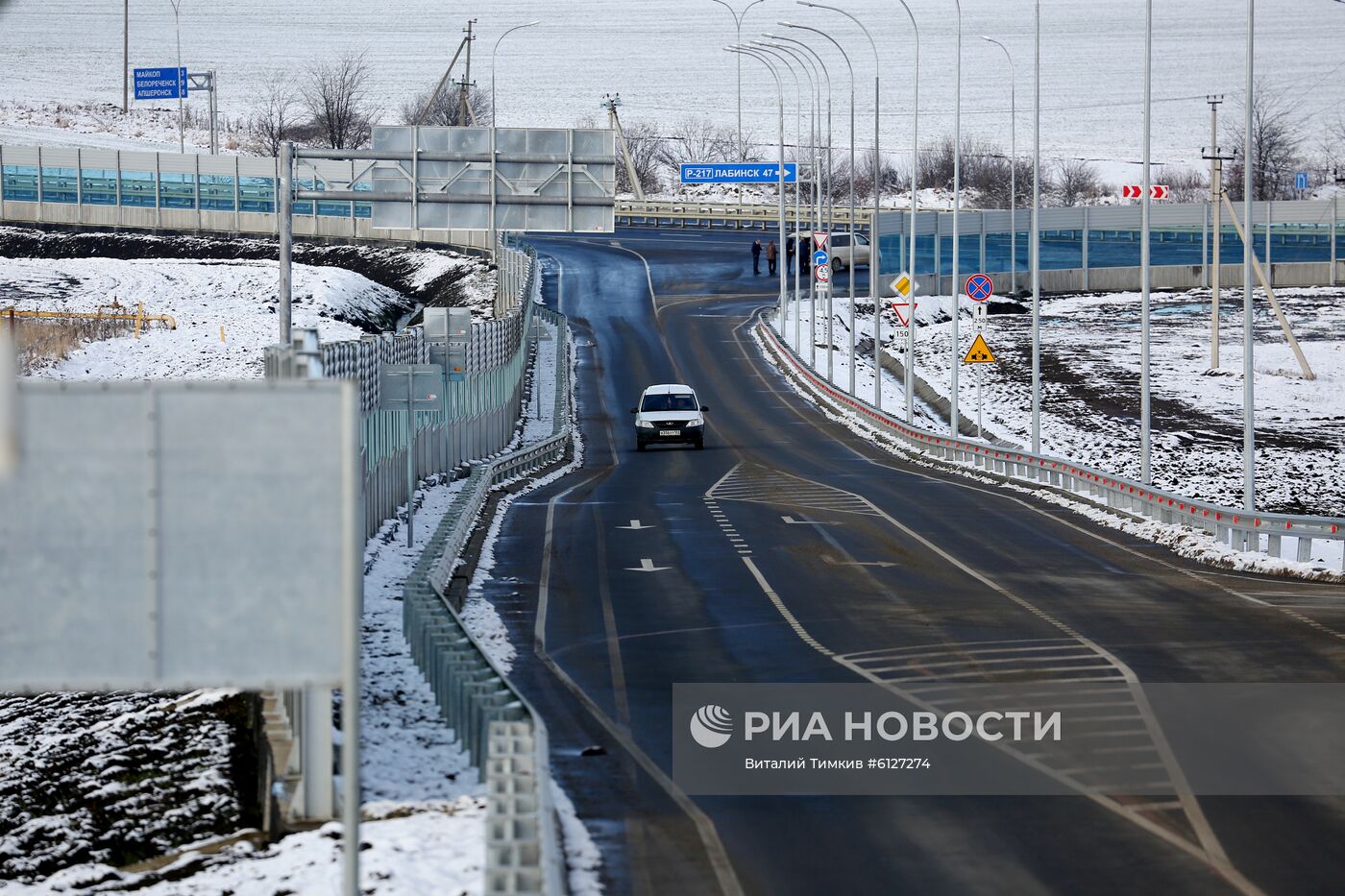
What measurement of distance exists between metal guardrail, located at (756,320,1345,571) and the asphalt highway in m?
1.00

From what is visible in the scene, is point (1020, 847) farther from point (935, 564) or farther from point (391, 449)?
point (391, 449)

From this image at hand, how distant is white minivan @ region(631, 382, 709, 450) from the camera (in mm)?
49344

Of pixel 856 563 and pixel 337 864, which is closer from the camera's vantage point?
pixel 337 864

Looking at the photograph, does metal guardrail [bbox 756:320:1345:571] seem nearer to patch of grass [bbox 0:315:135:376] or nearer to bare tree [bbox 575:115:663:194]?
patch of grass [bbox 0:315:135:376]

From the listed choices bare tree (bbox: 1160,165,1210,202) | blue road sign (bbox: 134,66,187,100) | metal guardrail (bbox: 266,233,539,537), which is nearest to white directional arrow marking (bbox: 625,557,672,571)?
metal guardrail (bbox: 266,233,539,537)

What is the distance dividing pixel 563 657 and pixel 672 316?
6221 centimetres

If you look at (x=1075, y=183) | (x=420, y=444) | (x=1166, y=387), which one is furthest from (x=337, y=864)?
(x=1075, y=183)

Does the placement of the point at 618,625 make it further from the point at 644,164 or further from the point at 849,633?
the point at 644,164

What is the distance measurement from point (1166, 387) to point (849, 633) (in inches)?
1711

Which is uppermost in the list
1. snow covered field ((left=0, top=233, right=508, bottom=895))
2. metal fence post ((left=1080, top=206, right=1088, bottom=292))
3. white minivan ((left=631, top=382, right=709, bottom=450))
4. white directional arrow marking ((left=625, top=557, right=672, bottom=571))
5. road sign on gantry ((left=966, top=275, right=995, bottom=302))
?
metal fence post ((left=1080, top=206, right=1088, bottom=292))

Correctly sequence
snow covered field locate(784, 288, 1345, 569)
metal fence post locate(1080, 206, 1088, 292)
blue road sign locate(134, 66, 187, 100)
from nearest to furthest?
snow covered field locate(784, 288, 1345, 569), metal fence post locate(1080, 206, 1088, 292), blue road sign locate(134, 66, 187, 100)

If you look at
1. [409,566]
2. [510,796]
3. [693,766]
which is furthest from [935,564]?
[510,796]

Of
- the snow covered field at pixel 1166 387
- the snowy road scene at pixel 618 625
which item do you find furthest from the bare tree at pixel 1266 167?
the snowy road scene at pixel 618 625

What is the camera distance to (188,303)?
77.4m
